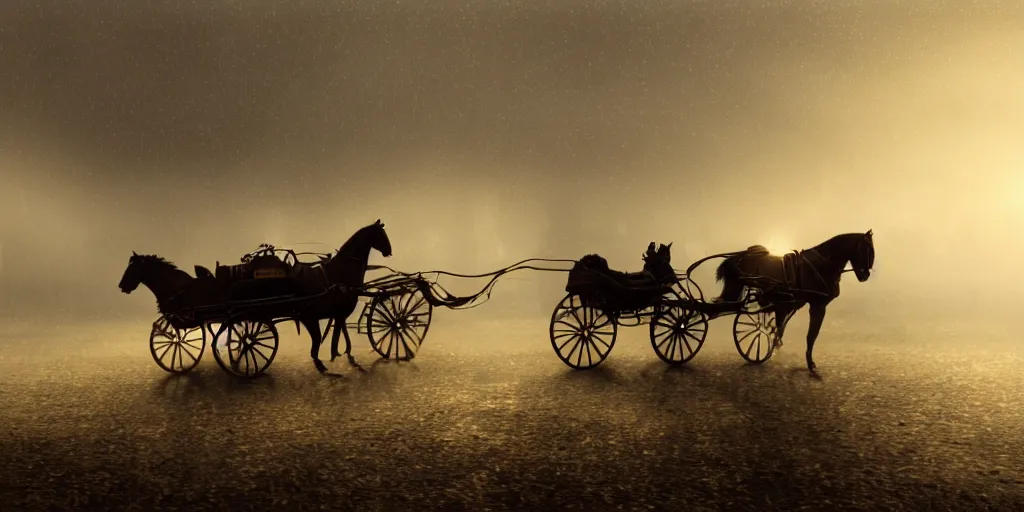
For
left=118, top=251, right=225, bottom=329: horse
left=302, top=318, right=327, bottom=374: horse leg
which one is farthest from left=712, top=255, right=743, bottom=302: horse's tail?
left=118, top=251, right=225, bottom=329: horse

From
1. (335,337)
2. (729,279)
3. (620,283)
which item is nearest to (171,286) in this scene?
(335,337)

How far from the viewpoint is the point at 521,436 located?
7.57 metres

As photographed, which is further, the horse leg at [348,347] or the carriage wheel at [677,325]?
the horse leg at [348,347]

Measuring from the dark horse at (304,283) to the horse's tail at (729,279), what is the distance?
529 cm

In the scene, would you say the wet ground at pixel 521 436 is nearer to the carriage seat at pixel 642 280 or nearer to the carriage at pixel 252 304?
the carriage at pixel 252 304

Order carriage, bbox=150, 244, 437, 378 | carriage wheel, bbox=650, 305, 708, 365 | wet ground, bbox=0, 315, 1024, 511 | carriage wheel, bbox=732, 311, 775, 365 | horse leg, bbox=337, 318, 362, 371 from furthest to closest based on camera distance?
carriage wheel, bbox=732, 311, 775, 365, horse leg, bbox=337, 318, 362, 371, carriage wheel, bbox=650, 305, 708, 365, carriage, bbox=150, 244, 437, 378, wet ground, bbox=0, 315, 1024, 511

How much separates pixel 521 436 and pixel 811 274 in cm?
594

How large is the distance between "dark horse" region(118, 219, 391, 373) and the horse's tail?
5295 millimetres

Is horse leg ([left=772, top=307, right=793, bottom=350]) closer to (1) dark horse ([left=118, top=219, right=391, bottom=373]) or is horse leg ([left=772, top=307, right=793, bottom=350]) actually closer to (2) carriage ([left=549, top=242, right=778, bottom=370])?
(2) carriage ([left=549, top=242, right=778, bottom=370])

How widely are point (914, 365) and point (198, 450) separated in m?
10.5

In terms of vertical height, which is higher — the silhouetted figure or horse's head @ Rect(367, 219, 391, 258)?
horse's head @ Rect(367, 219, 391, 258)

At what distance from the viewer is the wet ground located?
5926mm

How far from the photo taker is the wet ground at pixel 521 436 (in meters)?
5.93

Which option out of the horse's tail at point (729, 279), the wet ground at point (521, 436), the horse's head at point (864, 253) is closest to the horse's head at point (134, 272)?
the wet ground at point (521, 436)
